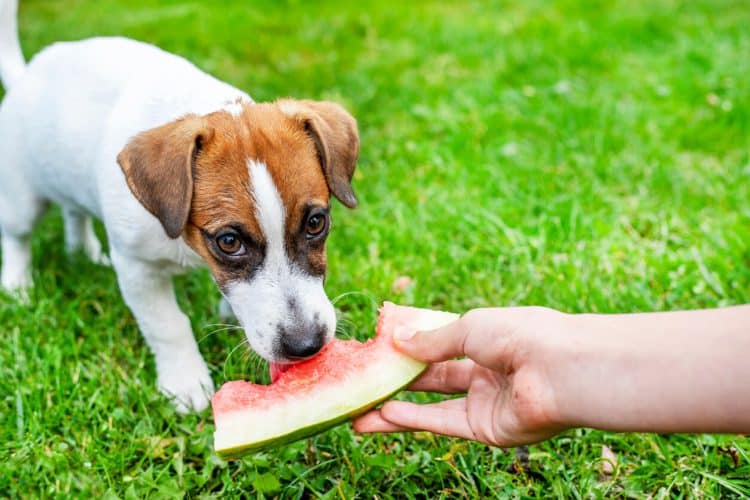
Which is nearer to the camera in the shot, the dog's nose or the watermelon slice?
the watermelon slice

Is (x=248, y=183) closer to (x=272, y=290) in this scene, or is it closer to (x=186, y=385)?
(x=272, y=290)

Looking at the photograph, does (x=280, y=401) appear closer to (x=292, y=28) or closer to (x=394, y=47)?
(x=394, y=47)

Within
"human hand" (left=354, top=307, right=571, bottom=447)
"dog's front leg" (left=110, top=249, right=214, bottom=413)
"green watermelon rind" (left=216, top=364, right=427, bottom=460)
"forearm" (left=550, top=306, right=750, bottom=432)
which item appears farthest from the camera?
"dog's front leg" (left=110, top=249, right=214, bottom=413)

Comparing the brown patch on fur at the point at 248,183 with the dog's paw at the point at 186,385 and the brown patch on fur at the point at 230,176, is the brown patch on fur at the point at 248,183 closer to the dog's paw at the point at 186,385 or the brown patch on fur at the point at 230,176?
the brown patch on fur at the point at 230,176

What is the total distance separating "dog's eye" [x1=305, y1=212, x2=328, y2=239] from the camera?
10.2 ft

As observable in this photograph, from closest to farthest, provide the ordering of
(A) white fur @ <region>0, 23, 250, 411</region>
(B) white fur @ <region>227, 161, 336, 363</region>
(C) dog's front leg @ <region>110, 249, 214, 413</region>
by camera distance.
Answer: (B) white fur @ <region>227, 161, 336, 363</region> < (A) white fur @ <region>0, 23, 250, 411</region> < (C) dog's front leg @ <region>110, 249, 214, 413</region>

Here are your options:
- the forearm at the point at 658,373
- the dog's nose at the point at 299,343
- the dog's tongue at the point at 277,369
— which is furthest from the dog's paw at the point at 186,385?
the forearm at the point at 658,373

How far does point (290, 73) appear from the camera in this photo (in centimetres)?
719

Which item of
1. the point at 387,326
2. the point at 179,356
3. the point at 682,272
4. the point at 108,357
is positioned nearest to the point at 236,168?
the point at 387,326

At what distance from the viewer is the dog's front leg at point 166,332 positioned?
361 cm

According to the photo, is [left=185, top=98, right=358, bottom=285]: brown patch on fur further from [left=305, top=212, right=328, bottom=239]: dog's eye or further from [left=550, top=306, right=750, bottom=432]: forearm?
[left=550, top=306, right=750, bottom=432]: forearm

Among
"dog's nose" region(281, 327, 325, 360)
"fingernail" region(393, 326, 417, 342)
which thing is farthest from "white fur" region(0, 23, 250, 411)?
"fingernail" region(393, 326, 417, 342)

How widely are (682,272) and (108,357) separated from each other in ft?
9.99

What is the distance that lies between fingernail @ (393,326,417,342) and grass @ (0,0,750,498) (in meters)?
0.49
